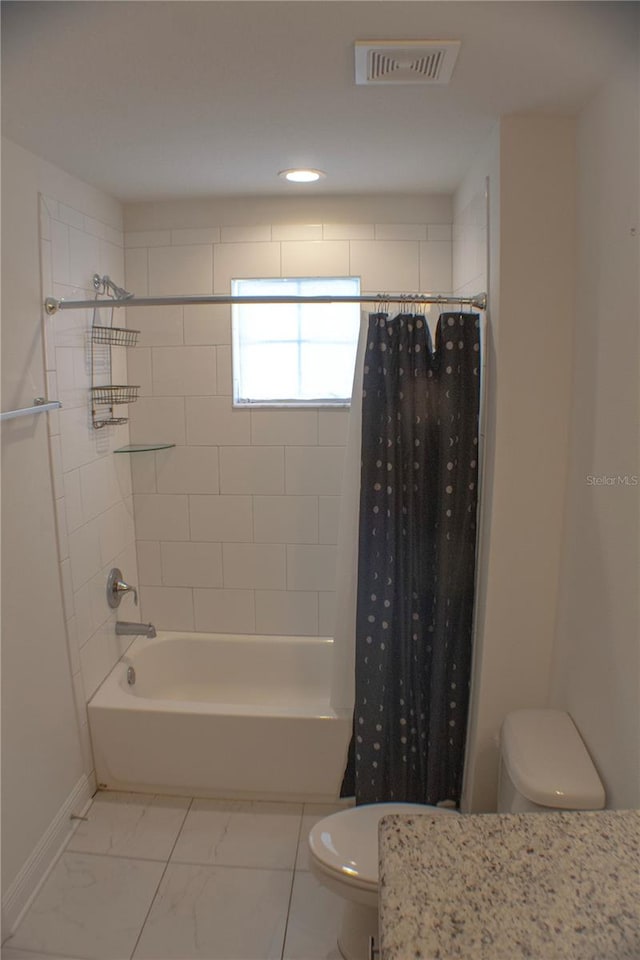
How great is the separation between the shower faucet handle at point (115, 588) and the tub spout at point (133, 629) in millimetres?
97

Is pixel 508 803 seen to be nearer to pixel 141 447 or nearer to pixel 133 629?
pixel 133 629

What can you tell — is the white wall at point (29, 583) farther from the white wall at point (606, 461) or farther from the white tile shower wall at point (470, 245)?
the white wall at point (606, 461)

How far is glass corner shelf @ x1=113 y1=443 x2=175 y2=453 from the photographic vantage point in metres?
2.82

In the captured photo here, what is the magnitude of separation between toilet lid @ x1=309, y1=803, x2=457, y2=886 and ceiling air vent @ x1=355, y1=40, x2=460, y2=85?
6.20ft

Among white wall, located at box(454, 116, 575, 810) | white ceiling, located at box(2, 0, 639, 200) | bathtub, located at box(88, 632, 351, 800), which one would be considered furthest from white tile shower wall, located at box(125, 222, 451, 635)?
white wall, located at box(454, 116, 575, 810)

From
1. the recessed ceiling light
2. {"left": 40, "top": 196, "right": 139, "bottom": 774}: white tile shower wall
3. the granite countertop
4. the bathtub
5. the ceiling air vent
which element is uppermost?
the recessed ceiling light

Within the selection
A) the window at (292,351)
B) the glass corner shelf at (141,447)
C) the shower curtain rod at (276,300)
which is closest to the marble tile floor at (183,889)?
Result: the glass corner shelf at (141,447)

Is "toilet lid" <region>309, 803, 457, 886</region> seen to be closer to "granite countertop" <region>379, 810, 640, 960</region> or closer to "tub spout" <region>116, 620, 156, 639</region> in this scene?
"granite countertop" <region>379, 810, 640, 960</region>

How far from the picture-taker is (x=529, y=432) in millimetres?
2088

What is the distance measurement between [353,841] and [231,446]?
67.7 inches

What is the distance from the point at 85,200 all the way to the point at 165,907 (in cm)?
254

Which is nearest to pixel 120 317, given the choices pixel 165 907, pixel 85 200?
pixel 85 200

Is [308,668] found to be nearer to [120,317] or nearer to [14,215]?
[120,317]

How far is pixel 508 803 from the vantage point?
6.33 ft
